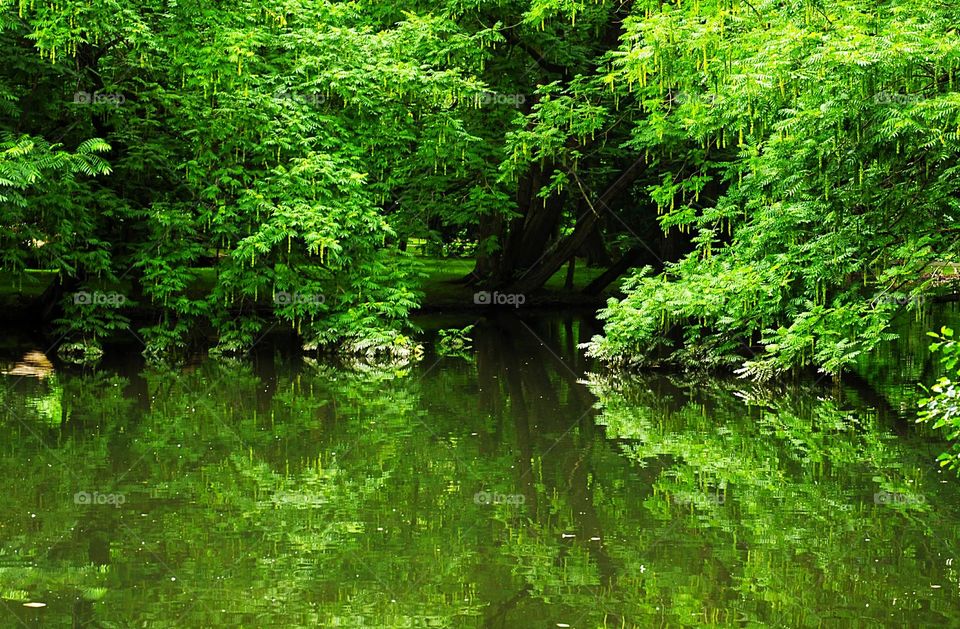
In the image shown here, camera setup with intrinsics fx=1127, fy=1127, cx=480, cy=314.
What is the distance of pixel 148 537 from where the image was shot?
7832 millimetres

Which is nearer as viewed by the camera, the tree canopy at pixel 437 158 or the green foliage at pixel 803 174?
the green foliage at pixel 803 174

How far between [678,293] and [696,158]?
3.19 m

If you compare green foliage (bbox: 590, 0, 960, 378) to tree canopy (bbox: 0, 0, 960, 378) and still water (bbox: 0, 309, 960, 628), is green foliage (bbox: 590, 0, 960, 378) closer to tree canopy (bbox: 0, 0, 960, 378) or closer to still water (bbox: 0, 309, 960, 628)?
tree canopy (bbox: 0, 0, 960, 378)

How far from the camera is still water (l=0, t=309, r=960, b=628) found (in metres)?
6.51

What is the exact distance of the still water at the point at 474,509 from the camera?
21.4ft

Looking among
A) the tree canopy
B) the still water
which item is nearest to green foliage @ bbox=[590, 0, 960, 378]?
the tree canopy

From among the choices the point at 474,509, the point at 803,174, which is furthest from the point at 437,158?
the point at 474,509

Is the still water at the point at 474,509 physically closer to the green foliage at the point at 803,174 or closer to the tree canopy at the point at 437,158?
the green foliage at the point at 803,174

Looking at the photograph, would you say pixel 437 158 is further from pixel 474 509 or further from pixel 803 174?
pixel 474 509

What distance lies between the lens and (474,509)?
8.70 meters

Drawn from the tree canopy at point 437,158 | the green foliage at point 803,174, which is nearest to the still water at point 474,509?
the green foliage at point 803,174

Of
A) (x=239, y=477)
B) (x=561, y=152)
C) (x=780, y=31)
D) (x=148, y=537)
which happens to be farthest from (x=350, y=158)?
(x=148, y=537)

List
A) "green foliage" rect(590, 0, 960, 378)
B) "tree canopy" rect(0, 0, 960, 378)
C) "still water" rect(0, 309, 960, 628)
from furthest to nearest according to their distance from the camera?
"tree canopy" rect(0, 0, 960, 378) < "green foliage" rect(590, 0, 960, 378) < "still water" rect(0, 309, 960, 628)

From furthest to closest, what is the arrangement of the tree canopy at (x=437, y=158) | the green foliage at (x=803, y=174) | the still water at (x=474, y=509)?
the tree canopy at (x=437, y=158), the green foliage at (x=803, y=174), the still water at (x=474, y=509)
